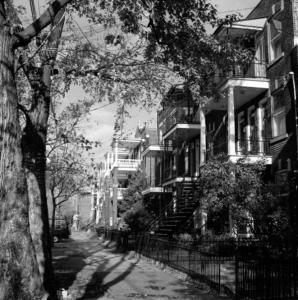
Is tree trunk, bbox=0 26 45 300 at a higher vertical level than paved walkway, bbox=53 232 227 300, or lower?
higher

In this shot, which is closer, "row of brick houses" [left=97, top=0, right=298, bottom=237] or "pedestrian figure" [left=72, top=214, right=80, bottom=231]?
Answer: "row of brick houses" [left=97, top=0, right=298, bottom=237]

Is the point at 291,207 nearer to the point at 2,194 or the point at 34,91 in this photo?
the point at 34,91

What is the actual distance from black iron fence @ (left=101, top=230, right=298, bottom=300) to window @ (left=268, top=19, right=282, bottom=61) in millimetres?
8594

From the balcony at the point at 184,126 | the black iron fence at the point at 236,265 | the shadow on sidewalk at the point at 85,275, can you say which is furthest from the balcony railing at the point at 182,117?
the shadow on sidewalk at the point at 85,275

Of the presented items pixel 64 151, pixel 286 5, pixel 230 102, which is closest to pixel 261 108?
pixel 230 102

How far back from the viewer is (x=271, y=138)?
19844 millimetres

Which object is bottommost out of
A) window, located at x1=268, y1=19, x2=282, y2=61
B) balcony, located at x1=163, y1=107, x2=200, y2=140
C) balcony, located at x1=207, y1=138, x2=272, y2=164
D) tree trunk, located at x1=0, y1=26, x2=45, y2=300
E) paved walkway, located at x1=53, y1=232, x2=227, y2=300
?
paved walkway, located at x1=53, y1=232, x2=227, y2=300

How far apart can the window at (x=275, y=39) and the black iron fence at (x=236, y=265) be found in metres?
8.59

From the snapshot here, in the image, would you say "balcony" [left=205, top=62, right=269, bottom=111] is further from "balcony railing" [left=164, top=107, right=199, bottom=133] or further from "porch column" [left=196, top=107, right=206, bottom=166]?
"balcony railing" [left=164, top=107, right=199, bottom=133]

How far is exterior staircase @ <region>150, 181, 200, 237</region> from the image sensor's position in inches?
912

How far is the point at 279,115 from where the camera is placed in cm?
1966

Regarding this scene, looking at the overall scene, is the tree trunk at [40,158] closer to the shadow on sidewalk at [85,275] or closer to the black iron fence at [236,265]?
the shadow on sidewalk at [85,275]

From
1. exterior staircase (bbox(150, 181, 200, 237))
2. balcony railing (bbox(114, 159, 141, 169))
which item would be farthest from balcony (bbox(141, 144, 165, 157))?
balcony railing (bbox(114, 159, 141, 169))

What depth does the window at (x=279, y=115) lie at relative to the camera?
1933cm
